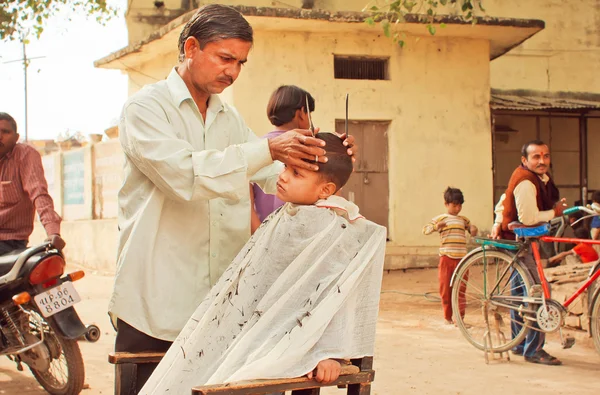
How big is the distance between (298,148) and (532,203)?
3.64 m

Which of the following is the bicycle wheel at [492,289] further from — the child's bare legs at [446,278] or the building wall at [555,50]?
the building wall at [555,50]

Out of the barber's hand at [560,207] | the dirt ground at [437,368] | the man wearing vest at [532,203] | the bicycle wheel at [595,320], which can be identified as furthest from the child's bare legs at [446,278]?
the bicycle wheel at [595,320]

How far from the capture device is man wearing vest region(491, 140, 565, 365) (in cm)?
554

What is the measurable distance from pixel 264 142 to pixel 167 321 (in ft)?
2.21

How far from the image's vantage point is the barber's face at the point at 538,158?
5.63m

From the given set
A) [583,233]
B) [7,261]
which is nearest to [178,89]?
[7,261]

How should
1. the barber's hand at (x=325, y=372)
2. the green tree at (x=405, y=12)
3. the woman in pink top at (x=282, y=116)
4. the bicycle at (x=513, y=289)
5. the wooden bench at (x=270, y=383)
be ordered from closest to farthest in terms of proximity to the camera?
the wooden bench at (x=270, y=383), the barber's hand at (x=325, y=372), the woman in pink top at (x=282, y=116), the bicycle at (x=513, y=289), the green tree at (x=405, y=12)

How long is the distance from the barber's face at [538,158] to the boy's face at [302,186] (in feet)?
11.6

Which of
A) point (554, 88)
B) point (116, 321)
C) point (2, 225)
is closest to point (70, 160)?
point (554, 88)

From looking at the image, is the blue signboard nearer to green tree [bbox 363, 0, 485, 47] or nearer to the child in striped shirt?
green tree [bbox 363, 0, 485, 47]

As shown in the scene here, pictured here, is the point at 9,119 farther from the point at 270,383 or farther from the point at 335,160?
the point at 270,383

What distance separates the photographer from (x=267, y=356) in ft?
7.20

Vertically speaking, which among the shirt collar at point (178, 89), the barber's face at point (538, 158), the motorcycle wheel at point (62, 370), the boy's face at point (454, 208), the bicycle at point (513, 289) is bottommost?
the motorcycle wheel at point (62, 370)

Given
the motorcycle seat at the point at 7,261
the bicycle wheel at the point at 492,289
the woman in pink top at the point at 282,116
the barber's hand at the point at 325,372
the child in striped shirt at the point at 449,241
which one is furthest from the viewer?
the child in striped shirt at the point at 449,241
